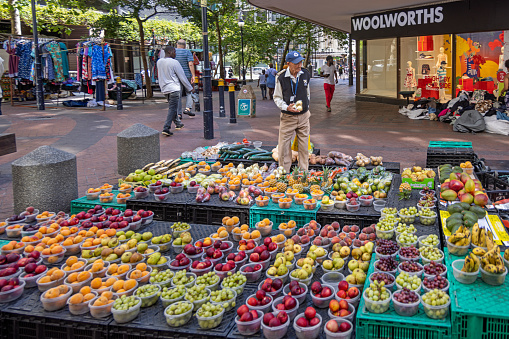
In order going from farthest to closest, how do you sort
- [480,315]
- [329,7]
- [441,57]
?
[441,57] < [329,7] < [480,315]

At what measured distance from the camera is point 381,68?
841 inches

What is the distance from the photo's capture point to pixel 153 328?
327 centimetres

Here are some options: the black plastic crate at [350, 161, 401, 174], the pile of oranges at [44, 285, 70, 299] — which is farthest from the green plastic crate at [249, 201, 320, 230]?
the pile of oranges at [44, 285, 70, 299]

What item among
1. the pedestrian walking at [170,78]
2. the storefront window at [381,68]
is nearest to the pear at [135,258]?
the pedestrian walking at [170,78]

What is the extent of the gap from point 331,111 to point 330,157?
10.4m

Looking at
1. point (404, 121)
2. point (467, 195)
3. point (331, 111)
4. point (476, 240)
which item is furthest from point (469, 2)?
point (476, 240)

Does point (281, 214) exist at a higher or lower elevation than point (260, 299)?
higher

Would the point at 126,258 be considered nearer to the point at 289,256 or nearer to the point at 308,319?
the point at 289,256

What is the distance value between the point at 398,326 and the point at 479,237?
126cm

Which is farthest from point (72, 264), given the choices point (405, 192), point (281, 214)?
point (405, 192)

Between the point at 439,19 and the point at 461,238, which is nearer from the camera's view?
the point at 461,238

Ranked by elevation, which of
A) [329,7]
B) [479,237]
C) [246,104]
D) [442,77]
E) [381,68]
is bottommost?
[479,237]

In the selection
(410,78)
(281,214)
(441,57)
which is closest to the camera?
(281,214)

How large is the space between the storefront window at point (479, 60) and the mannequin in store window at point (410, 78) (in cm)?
215
